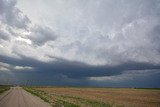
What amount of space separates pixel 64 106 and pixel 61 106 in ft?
1.40

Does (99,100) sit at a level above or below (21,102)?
above

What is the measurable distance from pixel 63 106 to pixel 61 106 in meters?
0.29

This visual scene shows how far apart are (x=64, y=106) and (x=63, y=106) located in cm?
20

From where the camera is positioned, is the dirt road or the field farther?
the field

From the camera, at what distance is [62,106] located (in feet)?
108

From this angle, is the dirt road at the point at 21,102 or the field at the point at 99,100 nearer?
the dirt road at the point at 21,102

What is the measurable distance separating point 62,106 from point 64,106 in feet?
0.96

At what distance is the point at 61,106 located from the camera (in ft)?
108

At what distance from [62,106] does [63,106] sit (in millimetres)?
151

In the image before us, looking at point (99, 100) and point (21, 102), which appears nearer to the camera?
point (21, 102)

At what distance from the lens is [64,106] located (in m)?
32.9
